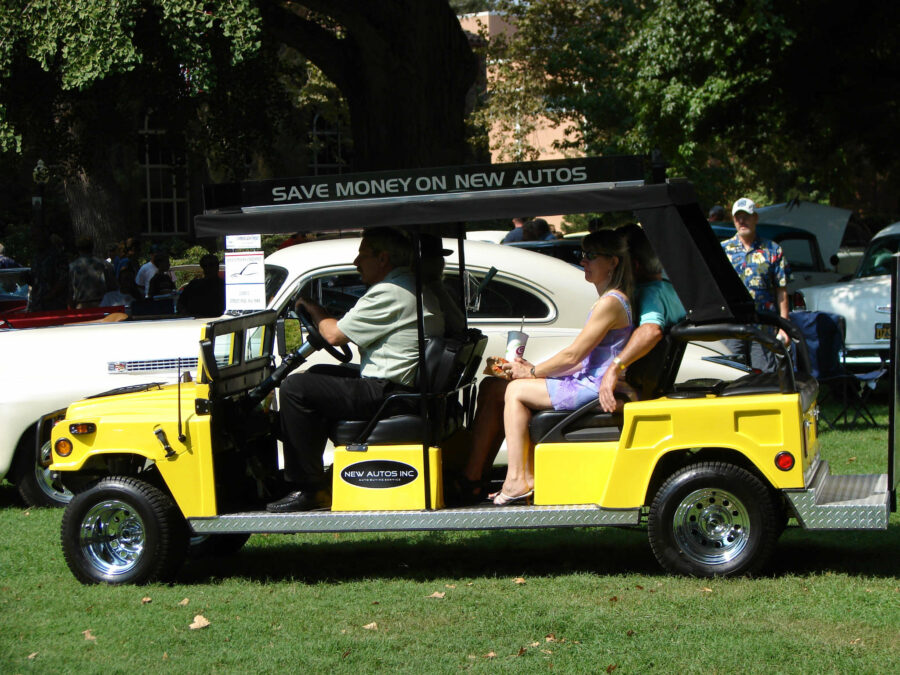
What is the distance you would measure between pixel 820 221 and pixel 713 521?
68.0 feet

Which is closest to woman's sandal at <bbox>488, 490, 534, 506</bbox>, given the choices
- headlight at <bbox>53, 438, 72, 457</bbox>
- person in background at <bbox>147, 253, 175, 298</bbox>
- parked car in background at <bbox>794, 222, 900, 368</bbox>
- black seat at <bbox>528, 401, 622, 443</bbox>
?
black seat at <bbox>528, 401, 622, 443</bbox>

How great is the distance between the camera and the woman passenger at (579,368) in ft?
20.4

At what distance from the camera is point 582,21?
32.5m

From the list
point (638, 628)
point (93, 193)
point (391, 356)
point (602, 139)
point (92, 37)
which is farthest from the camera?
point (602, 139)

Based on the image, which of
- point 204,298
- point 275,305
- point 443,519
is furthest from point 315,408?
point 204,298

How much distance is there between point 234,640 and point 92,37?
25.5 ft

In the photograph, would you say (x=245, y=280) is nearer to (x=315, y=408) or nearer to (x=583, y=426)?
(x=315, y=408)

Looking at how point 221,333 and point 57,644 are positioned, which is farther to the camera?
point 221,333

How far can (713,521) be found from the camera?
602 cm

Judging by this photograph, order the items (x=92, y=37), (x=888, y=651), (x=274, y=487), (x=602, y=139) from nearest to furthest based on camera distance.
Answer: (x=888, y=651) < (x=274, y=487) < (x=92, y=37) < (x=602, y=139)

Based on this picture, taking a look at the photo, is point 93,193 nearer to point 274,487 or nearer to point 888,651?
point 274,487

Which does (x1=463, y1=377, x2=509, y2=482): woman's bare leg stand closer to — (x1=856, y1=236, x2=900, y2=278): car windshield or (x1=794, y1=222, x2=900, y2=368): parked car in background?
(x1=794, y1=222, x2=900, y2=368): parked car in background

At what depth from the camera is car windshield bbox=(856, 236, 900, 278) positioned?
1473 cm

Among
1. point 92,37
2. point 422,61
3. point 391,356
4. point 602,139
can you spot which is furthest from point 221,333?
point 602,139
